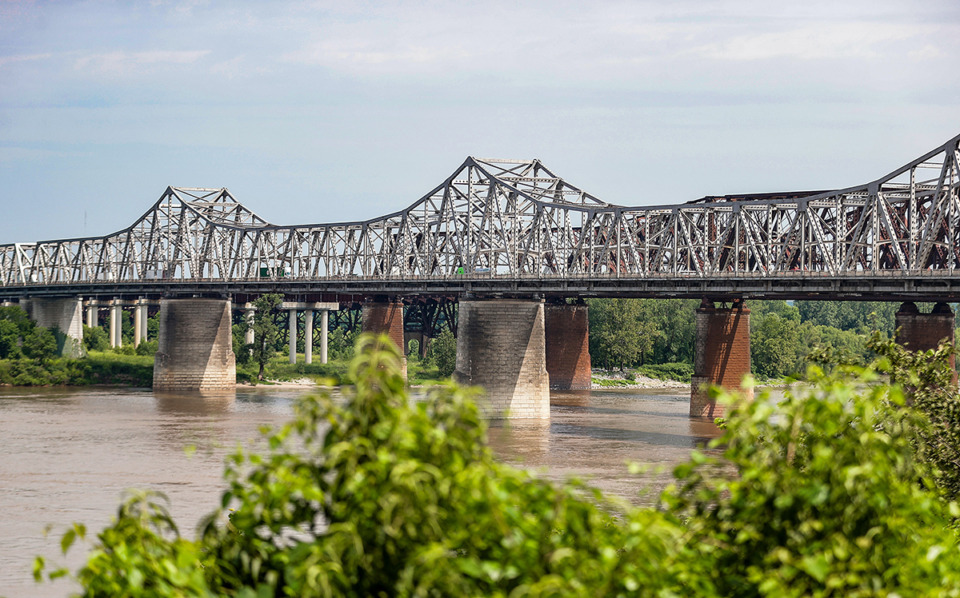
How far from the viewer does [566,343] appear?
96188mm

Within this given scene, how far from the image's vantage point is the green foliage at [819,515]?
24.4 ft

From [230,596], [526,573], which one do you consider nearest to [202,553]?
[230,596]

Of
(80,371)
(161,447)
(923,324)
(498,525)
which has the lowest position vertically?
(161,447)

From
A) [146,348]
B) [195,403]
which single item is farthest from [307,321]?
[195,403]

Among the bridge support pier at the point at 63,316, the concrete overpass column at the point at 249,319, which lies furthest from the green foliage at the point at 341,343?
the bridge support pier at the point at 63,316

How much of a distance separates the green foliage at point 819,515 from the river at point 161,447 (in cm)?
1268

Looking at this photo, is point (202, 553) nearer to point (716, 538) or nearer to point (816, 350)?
point (716, 538)

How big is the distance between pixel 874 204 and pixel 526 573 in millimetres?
60316

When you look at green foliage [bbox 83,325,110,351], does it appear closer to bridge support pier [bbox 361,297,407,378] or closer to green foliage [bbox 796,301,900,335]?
bridge support pier [bbox 361,297,407,378]

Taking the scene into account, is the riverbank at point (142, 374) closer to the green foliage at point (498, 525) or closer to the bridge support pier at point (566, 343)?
the bridge support pier at point (566, 343)

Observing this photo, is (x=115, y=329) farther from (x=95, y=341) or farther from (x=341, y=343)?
(x=341, y=343)

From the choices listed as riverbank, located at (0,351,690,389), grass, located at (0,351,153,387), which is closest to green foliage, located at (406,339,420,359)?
riverbank, located at (0,351,690,389)

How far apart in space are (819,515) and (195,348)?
89.7 m

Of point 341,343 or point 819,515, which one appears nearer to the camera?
point 819,515
